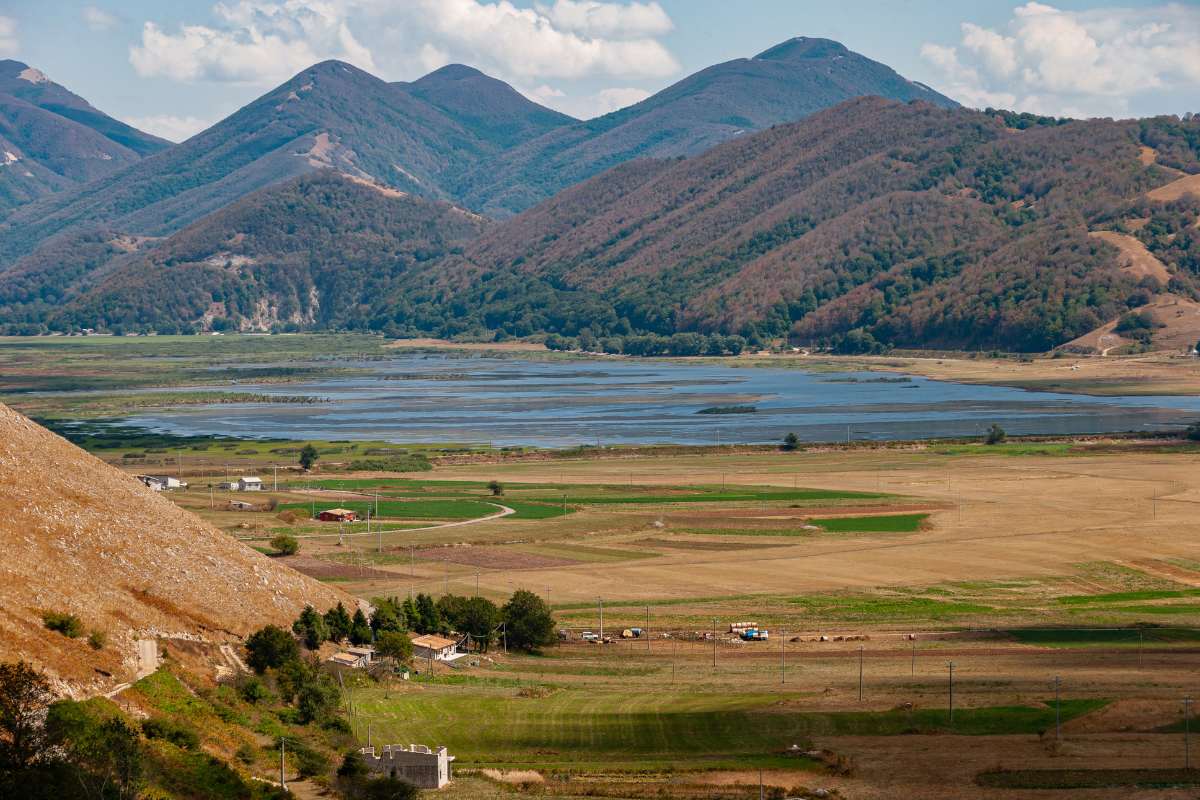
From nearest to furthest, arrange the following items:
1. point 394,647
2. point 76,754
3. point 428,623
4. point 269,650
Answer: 1. point 76,754
2. point 269,650
3. point 394,647
4. point 428,623

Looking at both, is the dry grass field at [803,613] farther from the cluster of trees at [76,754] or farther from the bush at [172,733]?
the cluster of trees at [76,754]

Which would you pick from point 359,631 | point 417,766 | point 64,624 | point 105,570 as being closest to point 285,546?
point 359,631

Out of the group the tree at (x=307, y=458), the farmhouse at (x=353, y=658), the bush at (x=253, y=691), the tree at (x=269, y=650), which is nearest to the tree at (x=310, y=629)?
the farmhouse at (x=353, y=658)

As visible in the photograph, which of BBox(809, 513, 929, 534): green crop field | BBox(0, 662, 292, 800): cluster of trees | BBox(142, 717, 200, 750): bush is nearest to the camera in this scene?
BBox(0, 662, 292, 800): cluster of trees

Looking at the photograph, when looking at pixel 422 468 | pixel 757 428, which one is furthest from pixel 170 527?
pixel 757 428

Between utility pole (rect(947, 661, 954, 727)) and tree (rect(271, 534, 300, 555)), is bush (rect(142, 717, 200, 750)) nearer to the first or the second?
utility pole (rect(947, 661, 954, 727))

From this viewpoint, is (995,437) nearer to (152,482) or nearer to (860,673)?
(152,482)

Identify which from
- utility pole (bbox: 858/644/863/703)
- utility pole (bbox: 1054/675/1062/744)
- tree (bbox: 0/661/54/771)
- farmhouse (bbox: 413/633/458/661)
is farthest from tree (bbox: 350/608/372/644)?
utility pole (bbox: 1054/675/1062/744)
